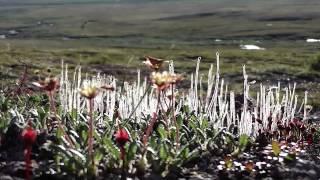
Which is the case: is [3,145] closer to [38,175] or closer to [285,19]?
[38,175]

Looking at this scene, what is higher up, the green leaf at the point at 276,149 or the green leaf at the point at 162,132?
the green leaf at the point at 162,132

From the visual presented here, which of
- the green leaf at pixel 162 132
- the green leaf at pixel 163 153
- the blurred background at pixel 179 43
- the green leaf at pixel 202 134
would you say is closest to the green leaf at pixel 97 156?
the green leaf at pixel 163 153

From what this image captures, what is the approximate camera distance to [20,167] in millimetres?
6844

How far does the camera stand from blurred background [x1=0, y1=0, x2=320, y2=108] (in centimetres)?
3962

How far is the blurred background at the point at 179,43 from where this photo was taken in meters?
39.6

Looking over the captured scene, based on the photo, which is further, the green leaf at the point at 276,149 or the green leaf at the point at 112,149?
the green leaf at the point at 276,149

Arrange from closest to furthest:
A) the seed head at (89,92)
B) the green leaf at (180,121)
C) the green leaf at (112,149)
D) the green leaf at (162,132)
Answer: the seed head at (89,92) → the green leaf at (112,149) → the green leaf at (162,132) → the green leaf at (180,121)

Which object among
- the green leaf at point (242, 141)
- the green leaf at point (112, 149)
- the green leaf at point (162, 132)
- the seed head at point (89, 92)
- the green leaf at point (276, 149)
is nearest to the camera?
the seed head at point (89, 92)

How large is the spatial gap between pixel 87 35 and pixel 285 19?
128 feet

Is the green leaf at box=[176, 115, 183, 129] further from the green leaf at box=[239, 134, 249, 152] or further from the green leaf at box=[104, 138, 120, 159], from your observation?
the green leaf at box=[104, 138, 120, 159]

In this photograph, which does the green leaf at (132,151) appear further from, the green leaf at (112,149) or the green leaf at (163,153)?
the green leaf at (163,153)

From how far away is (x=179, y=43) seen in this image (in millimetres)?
92312

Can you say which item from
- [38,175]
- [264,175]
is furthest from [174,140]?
[38,175]

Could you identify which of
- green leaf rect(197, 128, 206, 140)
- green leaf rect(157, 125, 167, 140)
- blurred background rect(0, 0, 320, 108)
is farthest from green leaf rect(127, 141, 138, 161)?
blurred background rect(0, 0, 320, 108)
